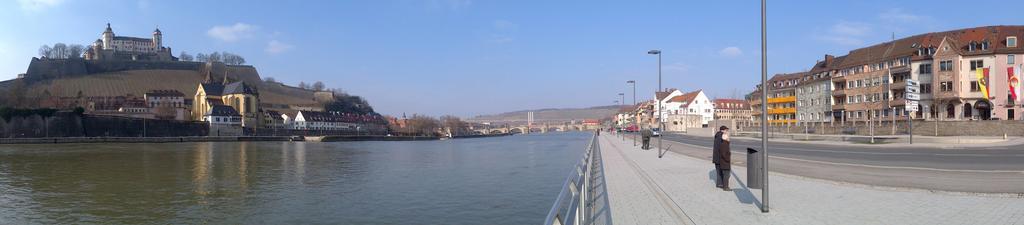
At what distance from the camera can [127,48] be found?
184250 mm

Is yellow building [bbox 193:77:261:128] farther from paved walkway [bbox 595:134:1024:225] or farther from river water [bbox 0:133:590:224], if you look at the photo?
paved walkway [bbox 595:134:1024:225]

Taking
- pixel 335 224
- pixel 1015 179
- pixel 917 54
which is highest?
pixel 917 54

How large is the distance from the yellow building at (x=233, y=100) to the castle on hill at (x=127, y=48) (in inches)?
1547

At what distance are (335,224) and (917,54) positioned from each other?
199 feet

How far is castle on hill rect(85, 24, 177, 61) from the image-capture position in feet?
546

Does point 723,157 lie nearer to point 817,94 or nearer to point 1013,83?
point 1013,83

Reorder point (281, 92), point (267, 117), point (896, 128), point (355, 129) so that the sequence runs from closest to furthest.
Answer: point (896, 128), point (267, 117), point (355, 129), point (281, 92)

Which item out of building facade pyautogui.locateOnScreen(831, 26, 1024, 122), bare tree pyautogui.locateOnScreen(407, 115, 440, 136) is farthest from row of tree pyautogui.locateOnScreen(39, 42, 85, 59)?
building facade pyautogui.locateOnScreen(831, 26, 1024, 122)

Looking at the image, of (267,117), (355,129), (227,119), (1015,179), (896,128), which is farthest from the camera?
(355,129)

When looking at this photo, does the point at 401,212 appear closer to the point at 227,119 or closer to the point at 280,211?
the point at 280,211

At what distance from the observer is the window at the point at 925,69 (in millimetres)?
57188

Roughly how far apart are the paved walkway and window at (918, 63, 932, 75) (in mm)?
52485

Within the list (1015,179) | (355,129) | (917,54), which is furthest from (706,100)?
(1015,179)

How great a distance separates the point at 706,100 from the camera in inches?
5094
